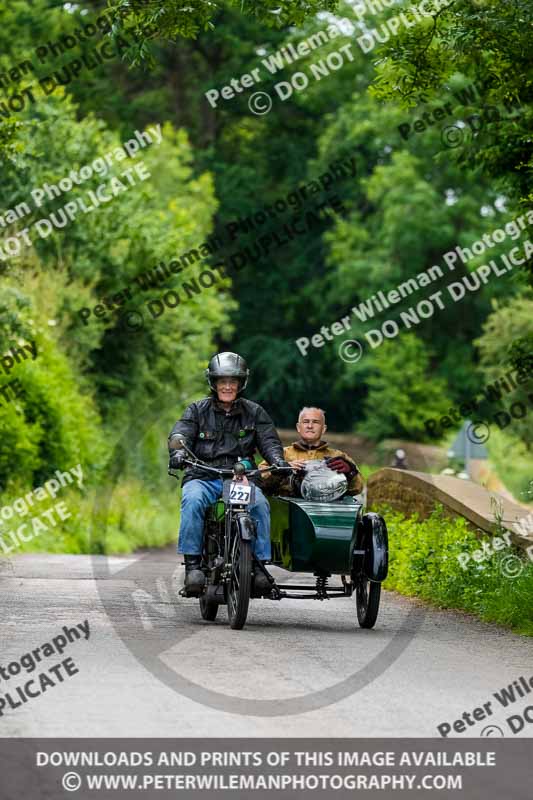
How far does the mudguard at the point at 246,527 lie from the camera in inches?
472

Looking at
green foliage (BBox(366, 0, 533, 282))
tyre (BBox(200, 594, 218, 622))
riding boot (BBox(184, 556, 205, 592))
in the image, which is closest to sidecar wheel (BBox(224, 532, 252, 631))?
riding boot (BBox(184, 556, 205, 592))

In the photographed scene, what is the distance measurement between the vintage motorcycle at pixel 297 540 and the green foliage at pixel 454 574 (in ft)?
5.04

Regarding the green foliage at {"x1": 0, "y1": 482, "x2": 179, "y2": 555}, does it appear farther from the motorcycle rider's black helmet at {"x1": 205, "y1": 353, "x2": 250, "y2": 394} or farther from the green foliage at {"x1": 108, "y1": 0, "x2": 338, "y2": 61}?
the motorcycle rider's black helmet at {"x1": 205, "y1": 353, "x2": 250, "y2": 394}

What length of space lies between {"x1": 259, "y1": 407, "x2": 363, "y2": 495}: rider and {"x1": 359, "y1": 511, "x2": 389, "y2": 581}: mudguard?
48cm

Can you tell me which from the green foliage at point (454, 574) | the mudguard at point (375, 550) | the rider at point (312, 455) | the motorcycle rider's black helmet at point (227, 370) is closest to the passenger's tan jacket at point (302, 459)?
the rider at point (312, 455)

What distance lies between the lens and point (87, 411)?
1394 inches

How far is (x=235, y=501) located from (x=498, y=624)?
303 centimetres

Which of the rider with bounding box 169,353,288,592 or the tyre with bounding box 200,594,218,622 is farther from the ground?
the rider with bounding box 169,353,288,592

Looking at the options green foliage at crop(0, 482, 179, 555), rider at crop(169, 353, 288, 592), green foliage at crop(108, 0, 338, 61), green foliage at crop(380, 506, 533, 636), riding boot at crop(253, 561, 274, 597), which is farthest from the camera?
green foliage at crop(0, 482, 179, 555)

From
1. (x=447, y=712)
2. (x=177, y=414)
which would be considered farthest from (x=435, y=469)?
(x=447, y=712)

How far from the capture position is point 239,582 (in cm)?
1202

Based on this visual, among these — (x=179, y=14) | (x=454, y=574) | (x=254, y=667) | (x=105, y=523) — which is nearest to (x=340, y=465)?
(x=454, y=574)

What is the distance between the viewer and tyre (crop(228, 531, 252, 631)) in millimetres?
11977
